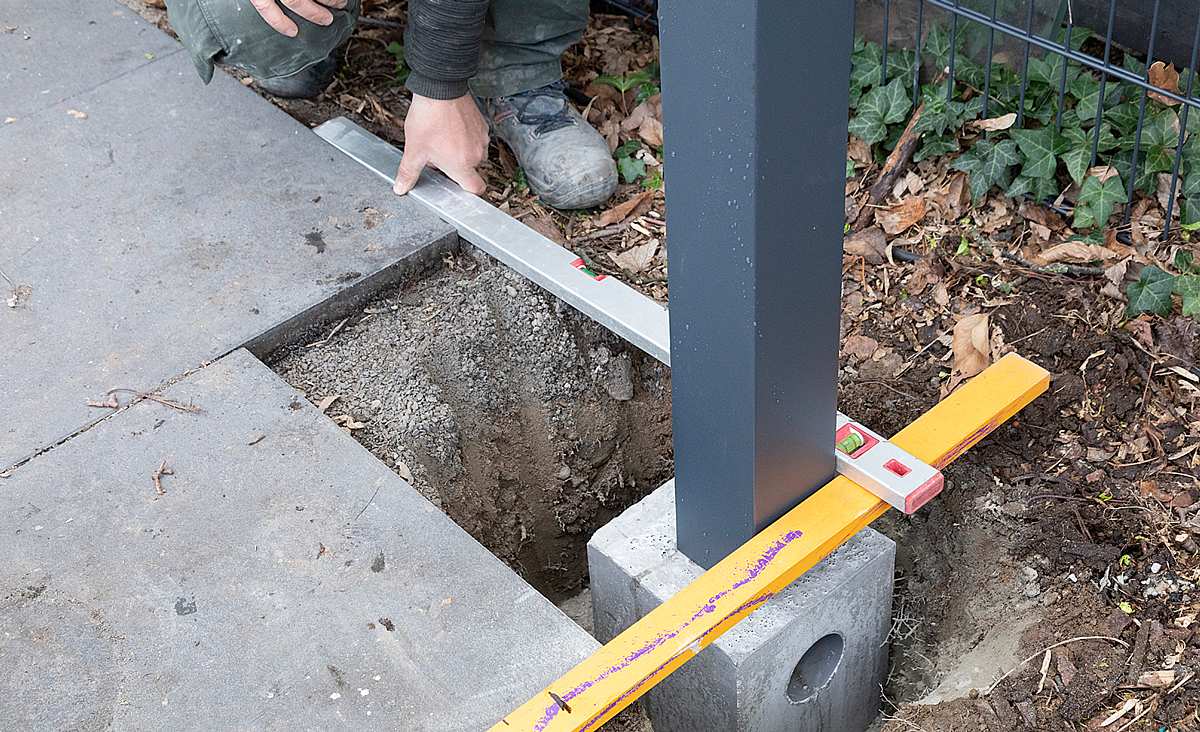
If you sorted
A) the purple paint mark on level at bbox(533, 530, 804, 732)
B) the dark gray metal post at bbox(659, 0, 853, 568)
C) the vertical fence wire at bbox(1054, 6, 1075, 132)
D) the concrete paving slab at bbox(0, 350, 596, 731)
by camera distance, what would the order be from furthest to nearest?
the vertical fence wire at bbox(1054, 6, 1075, 132) < the concrete paving slab at bbox(0, 350, 596, 731) < the purple paint mark on level at bbox(533, 530, 804, 732) < the dark gray metal post at bbox(659, 0, 853, 568)

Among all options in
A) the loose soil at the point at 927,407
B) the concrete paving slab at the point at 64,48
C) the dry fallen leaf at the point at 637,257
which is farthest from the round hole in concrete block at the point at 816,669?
the concrete paving slab at the point at 64,48

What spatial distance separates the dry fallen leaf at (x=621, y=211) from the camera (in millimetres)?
2748

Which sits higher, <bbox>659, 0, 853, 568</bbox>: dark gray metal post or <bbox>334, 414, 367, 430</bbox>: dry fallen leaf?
<bbox>659, 0, 853, 568</bbox>: dark gray metal post

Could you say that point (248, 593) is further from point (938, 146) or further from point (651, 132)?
point (938, 146)

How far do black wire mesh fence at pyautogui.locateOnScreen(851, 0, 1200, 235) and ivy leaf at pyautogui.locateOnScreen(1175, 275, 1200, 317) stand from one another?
0.21 meters

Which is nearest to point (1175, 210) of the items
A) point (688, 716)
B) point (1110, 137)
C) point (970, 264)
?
point (1110, 137)

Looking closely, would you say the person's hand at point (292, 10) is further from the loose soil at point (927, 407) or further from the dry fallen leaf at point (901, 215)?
the dry fallen leaf at point (901, 215)

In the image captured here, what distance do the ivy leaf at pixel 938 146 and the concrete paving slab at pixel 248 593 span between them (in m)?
1.40

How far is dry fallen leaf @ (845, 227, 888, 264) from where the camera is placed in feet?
8.41

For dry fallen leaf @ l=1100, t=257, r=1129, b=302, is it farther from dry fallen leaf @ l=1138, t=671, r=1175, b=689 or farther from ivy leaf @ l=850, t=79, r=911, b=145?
dry fallen leaf @ l=1138, t=671, r=1175, b=689

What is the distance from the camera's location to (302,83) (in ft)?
9.91

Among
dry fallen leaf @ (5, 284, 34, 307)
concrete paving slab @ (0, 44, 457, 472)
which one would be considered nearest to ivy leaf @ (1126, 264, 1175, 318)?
concrete paving slab @ (0, 44, 457, 472)

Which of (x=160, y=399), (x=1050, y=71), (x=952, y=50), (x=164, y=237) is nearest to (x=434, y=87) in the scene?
(x=164, y=237)

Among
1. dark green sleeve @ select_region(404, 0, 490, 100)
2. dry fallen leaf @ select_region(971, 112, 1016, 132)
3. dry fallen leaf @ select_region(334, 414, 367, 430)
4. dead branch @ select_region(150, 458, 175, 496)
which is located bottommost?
dry fallen leaf @ select_region(334, 414, 367, 430)
